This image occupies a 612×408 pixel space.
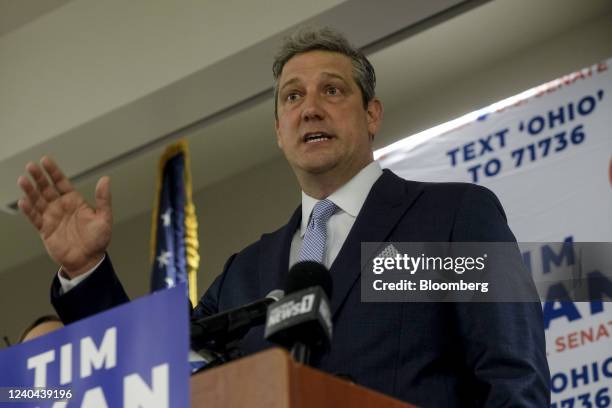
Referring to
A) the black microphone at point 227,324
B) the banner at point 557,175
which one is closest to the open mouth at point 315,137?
the black microphone at point 227,324

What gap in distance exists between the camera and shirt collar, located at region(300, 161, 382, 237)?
1936mm

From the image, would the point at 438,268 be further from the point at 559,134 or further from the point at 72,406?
the point at 559,134

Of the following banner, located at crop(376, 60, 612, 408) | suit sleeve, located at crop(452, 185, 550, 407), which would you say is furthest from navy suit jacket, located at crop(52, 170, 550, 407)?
banner, located at crop(376, 60, 612, 408)

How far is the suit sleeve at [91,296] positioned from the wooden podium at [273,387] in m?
0.59

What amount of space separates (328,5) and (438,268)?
2.31 m

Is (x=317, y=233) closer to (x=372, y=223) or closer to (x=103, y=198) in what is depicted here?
(x=372, y=223)

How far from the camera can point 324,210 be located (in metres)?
1.92

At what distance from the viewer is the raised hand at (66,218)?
181 cm

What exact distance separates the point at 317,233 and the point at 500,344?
1.27ft

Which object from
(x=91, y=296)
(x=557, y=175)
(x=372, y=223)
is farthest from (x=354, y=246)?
(x=557, y=175)

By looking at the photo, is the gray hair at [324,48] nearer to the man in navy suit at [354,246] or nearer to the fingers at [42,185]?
the man in navy suit at [354,246]

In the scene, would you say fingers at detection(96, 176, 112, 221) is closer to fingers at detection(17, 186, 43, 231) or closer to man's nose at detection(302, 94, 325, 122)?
fingers at detection(17, 186, 43, 231)

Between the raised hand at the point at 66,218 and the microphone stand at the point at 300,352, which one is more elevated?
the raised hand at the point at 66,218

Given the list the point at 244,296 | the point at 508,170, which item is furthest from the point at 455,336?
the point at 508,170
